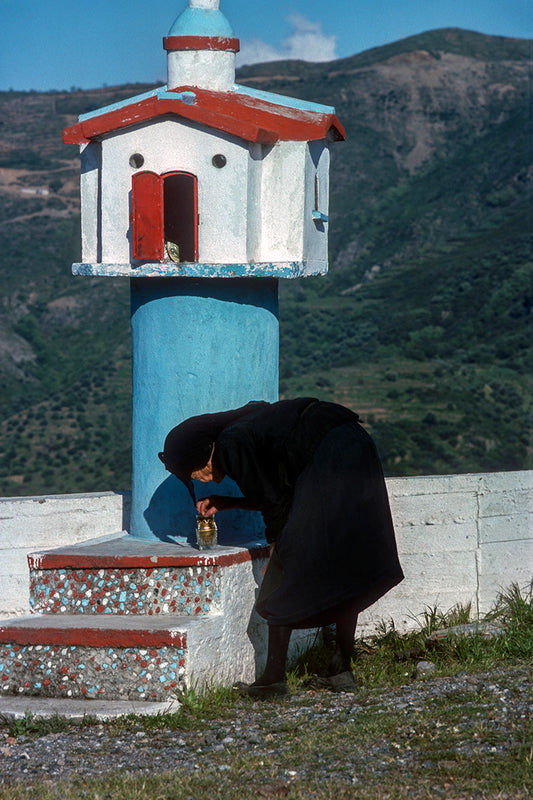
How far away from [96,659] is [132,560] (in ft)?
1.66

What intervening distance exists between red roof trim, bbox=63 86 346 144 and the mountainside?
19.9 meters

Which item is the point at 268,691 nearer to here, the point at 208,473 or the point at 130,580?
the point at 130,580

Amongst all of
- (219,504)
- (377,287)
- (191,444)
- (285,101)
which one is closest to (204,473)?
(191,444)

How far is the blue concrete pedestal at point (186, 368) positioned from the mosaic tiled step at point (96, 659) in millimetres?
824

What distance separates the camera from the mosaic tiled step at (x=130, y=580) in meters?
4.83

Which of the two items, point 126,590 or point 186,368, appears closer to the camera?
point 126,590

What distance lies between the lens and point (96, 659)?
4621 mm

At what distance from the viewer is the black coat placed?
4648 mm

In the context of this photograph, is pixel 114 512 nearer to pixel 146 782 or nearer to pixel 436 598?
pixel 436 598

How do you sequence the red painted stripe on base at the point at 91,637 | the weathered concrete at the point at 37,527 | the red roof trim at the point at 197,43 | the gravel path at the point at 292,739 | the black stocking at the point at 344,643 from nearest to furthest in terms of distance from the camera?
the gravel path at the point at 292,739, the red painted stripe on base at the point at 91,637, the black stocking at the point at 344,643, the red roof trim at the point at 197,43, the weathered concrete at the point at 37,527

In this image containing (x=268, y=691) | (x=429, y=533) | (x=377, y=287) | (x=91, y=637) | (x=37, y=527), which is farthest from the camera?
(x=377, y=287)

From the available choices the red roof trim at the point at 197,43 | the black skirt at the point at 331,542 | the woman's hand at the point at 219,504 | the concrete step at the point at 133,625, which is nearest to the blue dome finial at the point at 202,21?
the red roof trim at the point at 197,43

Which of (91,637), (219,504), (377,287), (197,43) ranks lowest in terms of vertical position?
(91,637)

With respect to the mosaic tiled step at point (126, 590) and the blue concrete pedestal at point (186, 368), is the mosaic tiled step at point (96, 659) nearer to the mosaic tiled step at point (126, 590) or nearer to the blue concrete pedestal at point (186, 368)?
the mosaic tiled step at point (126, 590)
